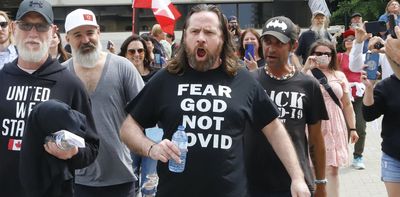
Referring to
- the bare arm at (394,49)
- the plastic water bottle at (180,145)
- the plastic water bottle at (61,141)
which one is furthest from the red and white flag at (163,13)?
the plastic water bottle at (61,141)

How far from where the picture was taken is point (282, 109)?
4.16 meters

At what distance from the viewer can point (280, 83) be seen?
4191 mm

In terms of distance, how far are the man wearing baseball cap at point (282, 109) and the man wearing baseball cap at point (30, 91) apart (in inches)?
48.0

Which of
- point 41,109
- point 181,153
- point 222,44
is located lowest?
point 181,153

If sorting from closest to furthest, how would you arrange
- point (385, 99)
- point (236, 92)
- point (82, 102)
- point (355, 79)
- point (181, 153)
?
point (181, 153) → point (236, 92) → point (82, 102) → point (385, 99) → point (355, 79)

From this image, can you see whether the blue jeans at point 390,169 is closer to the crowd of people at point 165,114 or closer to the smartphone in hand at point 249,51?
the crowd of people at point 165,114

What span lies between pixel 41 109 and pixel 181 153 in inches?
29.6

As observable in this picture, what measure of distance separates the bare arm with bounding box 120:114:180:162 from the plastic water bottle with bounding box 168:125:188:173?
1.4 inches

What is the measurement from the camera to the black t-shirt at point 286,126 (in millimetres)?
4039

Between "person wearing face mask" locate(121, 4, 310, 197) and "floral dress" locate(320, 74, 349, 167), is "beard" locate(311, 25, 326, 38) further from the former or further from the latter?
"person wearing face mask" locate(121, 4, 310, 197)

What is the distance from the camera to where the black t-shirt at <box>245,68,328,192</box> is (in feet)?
13.3

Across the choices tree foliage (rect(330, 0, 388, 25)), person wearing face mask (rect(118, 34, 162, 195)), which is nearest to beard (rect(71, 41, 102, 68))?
person wearing face mask (rect(118, 34, 162, 195))

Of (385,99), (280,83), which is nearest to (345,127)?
(385,99)

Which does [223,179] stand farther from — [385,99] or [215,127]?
[385,99]
